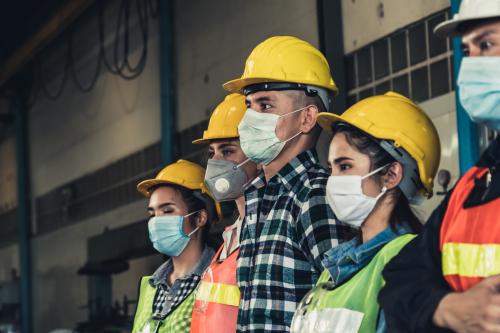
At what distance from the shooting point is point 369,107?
3.44 meters

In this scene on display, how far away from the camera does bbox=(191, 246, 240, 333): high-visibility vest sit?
4211mm

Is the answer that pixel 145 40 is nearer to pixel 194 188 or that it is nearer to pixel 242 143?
pixel 194 188

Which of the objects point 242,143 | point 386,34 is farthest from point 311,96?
point 386,34

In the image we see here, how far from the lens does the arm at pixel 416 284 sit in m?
2.70

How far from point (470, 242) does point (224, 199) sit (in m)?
1.96

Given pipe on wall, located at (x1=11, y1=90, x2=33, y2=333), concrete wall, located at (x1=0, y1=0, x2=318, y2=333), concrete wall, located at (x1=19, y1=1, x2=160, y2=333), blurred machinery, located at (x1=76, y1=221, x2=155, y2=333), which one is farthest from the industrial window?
pipe on wall, located at (x1=11, y1=90, x2=33, y2=333)

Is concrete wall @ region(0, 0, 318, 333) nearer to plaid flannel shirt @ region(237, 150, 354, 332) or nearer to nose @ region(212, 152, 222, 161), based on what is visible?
nose @ region(212, 152, 222, 161)

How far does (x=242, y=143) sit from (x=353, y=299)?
0.97 meters

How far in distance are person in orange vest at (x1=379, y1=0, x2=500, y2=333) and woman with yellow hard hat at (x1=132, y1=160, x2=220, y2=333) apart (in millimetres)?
2182

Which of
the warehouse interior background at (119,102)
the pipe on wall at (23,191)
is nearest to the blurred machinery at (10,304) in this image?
the warehouse interior background at (119,102)

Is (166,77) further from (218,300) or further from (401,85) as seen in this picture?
(218,300)

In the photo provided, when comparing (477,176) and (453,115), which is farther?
(453,115)

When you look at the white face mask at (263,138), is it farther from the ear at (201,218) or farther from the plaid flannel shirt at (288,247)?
the ear at (201,218)

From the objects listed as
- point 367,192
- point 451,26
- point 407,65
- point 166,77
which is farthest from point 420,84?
point 166,77
